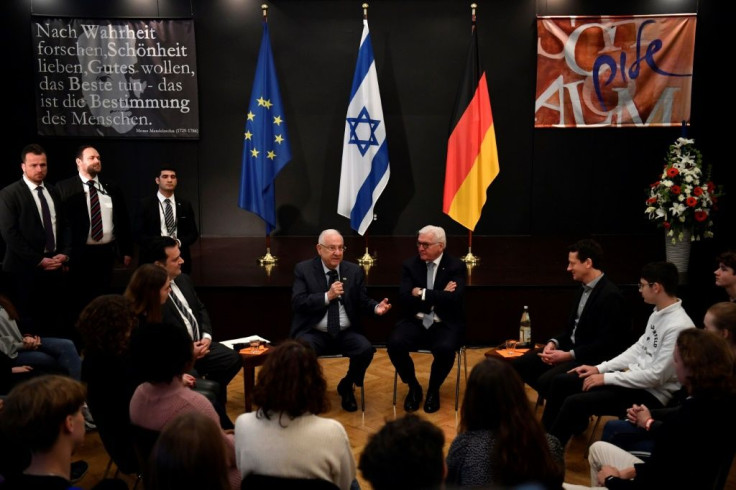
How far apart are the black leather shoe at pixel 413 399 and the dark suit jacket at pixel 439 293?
0.47 meters

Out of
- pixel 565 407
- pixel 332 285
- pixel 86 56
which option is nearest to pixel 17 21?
pixel 86 56

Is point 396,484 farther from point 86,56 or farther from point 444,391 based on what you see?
point 86,56

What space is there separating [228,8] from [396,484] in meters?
7.06

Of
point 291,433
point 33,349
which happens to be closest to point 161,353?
point 291,433

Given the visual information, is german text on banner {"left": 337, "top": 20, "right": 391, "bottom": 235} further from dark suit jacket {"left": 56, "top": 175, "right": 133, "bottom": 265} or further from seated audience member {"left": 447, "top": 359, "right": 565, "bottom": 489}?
seated audience member {"left": 447, "top": 359, "right": 565, "bottom": 489}

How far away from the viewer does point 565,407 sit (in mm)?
3822

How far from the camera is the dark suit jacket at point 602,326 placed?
4.17 m

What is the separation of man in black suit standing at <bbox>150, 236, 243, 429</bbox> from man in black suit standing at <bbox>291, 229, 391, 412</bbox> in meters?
0.52

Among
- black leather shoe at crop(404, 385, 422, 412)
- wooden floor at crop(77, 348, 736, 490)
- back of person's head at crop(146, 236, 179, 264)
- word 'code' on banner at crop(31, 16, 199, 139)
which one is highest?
word 'code' on banner at crop(31, 16, 199, 139)

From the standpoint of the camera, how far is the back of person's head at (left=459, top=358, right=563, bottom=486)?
2275 mm

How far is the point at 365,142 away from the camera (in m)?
6.93

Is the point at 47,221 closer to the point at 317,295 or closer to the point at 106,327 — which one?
the point at 317,295

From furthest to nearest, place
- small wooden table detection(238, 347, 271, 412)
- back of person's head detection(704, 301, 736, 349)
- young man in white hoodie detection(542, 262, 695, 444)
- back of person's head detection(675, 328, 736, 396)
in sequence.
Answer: small wooden table detection(238, 347, 271, 412)
young man in white hoodie detection(542, 262, 695, 444)
back of person's head detection(704, 301, 736, 349)
back of person's head detection(675, 328, 736, 396)

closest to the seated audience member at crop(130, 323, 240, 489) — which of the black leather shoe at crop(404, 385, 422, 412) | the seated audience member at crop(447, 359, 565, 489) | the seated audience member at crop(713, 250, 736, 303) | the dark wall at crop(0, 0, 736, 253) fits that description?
the seated audience member at crop(447, 359, 565, 489)
